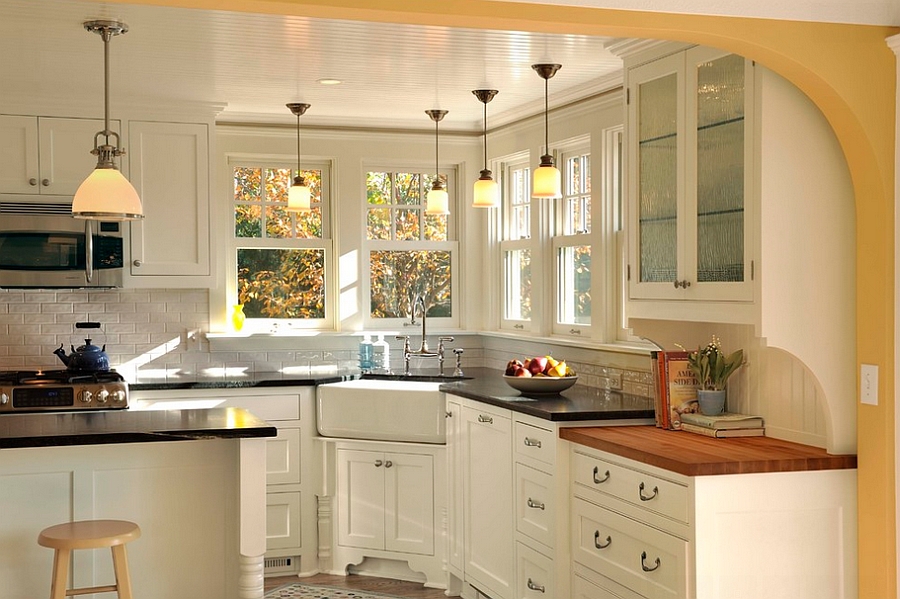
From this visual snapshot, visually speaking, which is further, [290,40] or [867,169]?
[290,40]

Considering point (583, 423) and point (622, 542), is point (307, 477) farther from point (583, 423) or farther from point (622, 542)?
point (622, 542)

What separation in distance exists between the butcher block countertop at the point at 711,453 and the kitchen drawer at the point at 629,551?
0.23 meters

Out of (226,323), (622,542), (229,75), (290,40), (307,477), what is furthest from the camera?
(226,323)

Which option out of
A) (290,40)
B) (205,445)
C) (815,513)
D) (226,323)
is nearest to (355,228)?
(226,323)

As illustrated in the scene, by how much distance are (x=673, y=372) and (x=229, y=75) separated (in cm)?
256

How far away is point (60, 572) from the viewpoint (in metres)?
3.46

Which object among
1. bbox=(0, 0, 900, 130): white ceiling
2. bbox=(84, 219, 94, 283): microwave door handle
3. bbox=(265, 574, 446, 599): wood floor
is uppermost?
bbox=(0, 0, 900, 130): white ceiling

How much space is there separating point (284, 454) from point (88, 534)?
2.25m

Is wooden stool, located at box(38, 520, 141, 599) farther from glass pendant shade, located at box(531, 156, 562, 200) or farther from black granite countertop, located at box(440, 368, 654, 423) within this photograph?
glass pendant shade, located at box(531, 156, 562, 200)

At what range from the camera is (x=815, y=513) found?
3.38 metres

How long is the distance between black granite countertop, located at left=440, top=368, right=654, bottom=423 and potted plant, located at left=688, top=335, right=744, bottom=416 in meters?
0.32

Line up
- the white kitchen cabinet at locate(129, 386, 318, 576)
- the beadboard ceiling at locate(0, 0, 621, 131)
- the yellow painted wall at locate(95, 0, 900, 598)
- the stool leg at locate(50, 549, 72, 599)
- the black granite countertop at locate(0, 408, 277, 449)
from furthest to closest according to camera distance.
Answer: the white kitchen cabinet at locate(129, 386, 318, 576), the beadboard ceiling at locate(0, 0, 621, 131), the black granite countertop at locate(0, 408, 277, 449), the stool leg at locate(50, 549, 72, 599), the yellow painted wall at locate(95, 0, 900, 598)

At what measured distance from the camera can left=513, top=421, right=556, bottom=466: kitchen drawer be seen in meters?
4.23

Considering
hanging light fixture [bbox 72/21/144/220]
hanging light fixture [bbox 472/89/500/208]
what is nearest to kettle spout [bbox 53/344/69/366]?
hanging light fixture [bbox 72/21/144/220]
